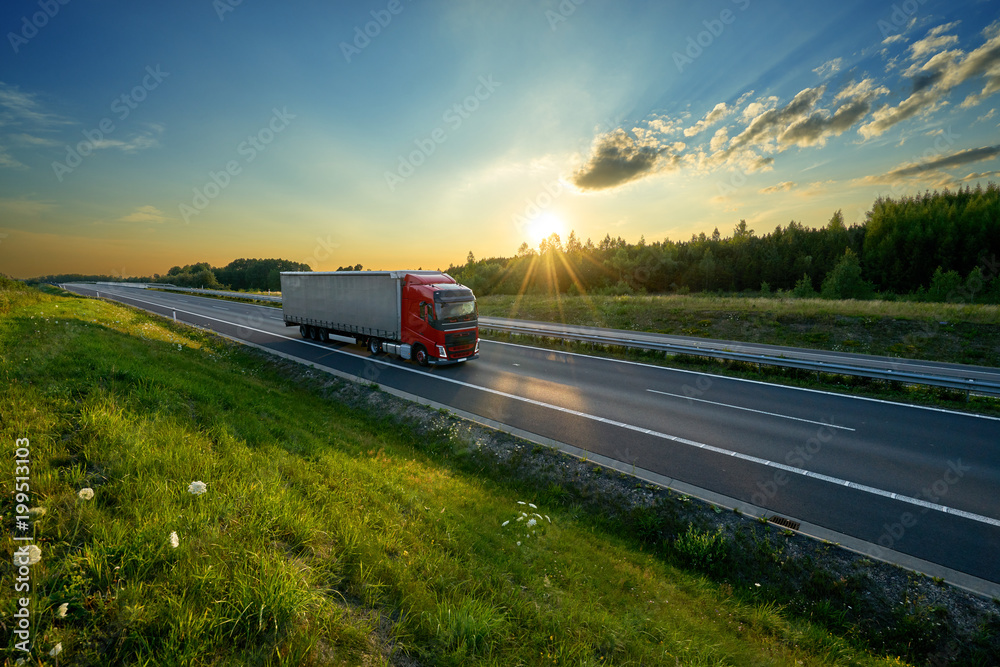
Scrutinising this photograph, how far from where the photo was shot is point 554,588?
451 cm

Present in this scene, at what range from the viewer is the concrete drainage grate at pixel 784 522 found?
6.38m

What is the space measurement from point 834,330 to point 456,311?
79.8ft

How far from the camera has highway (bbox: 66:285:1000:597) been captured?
6391 mm

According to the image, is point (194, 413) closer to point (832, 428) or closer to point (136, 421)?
point (136, 421)

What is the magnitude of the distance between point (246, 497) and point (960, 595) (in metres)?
9.04

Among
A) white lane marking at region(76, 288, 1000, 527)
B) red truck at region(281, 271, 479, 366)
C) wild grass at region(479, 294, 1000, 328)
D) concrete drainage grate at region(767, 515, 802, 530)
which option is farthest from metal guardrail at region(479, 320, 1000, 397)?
wild grass at region(479, 294, 1000, 328)

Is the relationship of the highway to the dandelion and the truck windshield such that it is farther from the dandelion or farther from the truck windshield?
the dandelion

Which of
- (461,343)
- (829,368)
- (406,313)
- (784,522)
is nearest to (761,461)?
(784,522)

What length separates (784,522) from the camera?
6.46m

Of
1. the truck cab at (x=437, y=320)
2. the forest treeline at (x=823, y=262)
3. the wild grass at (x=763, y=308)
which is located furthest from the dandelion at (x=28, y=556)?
the forest treeline at (x=823, y=262)

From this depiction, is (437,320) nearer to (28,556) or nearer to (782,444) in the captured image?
(782,444)

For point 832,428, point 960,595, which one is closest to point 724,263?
point 832,428

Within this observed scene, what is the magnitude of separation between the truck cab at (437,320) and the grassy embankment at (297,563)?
903 cm

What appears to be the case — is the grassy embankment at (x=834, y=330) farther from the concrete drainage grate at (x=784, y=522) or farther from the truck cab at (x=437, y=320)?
the concrete drainage grate at (x=784, y=522)
